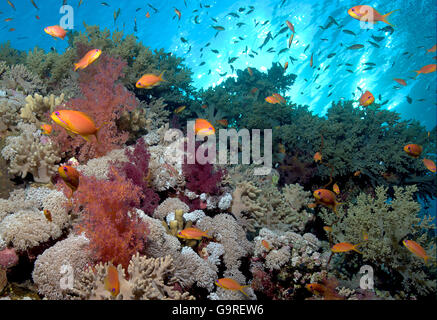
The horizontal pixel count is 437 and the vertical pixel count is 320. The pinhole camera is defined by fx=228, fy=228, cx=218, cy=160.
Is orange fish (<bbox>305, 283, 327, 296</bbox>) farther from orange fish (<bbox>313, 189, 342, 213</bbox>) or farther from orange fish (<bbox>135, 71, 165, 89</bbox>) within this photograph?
orange fish (<bbox>135, 71, 165, 89</bbox>)

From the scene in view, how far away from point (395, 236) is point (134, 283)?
181 inches

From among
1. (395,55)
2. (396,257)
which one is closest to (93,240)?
(396,257)

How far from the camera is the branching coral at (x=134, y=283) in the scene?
2.20 metres

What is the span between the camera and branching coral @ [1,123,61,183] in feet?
12.6

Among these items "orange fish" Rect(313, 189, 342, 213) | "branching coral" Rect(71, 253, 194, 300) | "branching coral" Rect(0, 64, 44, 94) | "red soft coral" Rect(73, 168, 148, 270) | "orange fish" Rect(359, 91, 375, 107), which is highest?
"branching coral" Rect(0, 64, 44, 94)

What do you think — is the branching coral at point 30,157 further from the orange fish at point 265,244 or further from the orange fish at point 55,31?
the orange fish at point 265,244

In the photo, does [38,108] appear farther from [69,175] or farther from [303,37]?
[303,37]

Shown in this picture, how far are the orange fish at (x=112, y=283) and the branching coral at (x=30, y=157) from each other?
277 centimetres

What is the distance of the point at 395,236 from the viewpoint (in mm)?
4258

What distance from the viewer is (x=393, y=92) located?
24.2 meters

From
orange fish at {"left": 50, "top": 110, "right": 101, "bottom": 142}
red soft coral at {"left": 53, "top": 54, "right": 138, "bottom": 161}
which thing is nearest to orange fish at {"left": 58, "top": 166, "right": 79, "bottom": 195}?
orange fish at {"left": 50, "top": 110, "right": 101, "bottom": 142}

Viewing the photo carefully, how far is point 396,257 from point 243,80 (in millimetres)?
9540

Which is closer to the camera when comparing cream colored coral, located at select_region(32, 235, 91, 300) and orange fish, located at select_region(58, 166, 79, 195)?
orange fish, located at select_region(58, 166, 79, 195)

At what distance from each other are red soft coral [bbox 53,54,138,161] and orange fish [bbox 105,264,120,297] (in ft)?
9.00
